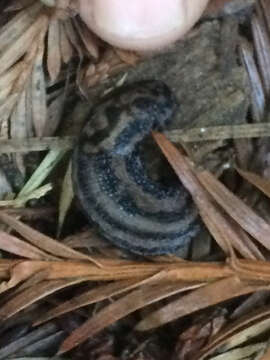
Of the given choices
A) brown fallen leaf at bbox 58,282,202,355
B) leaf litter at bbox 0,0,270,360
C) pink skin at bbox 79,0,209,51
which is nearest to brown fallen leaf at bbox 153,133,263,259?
leaf litter at bbox 0,0,270,360

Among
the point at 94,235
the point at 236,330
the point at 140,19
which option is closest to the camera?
the point at 140,19

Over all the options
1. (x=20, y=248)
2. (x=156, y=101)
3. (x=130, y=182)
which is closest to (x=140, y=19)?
(x=156, y=101)

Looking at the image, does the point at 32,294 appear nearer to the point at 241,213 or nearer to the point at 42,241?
the point at 42,241

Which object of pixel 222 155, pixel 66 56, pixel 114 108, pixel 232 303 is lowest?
pixel 232 303

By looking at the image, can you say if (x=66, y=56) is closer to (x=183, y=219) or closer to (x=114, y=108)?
(x=114, y=108)

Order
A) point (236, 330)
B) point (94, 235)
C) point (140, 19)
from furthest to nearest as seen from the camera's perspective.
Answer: point (94, 235) → point (236, 330) → point (140, 19)

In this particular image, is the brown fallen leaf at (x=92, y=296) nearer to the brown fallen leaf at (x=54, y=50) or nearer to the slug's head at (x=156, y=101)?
Answer: the slug's head at (x=156, y=101)

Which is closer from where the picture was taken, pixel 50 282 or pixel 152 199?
pixel 50 282

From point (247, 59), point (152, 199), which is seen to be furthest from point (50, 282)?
point (247, 59)
